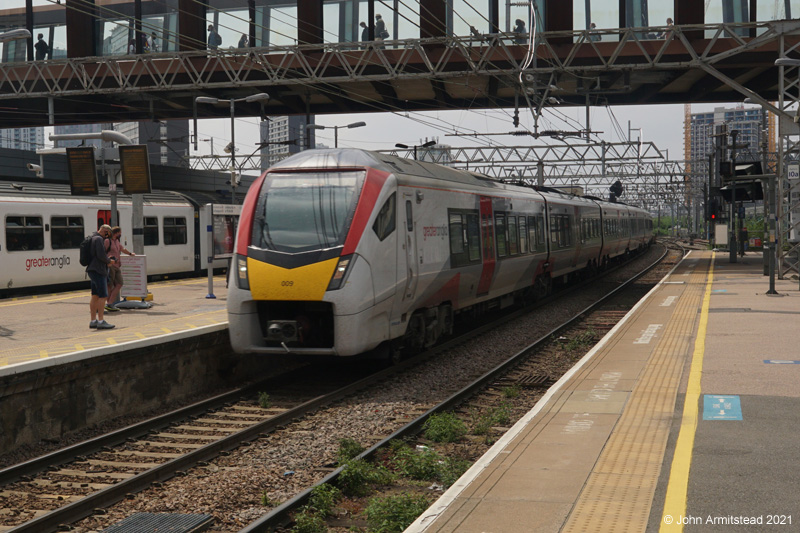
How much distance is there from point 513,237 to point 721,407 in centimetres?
1022

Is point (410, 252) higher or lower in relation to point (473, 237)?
lower

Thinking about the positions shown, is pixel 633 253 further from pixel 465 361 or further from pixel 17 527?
pixel 17 527

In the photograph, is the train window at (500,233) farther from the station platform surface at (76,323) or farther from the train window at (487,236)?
the station platform surface at (76,323)

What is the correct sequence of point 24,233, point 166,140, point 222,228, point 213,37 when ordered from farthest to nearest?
point 213,37
point 166,140
point 222,228
point 24,233

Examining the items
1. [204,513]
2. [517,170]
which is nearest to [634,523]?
[204,513]

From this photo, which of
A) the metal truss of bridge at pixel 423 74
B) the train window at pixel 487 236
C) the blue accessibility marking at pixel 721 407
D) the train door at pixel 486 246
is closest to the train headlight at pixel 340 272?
the blue accessibility marking at pixel 721 407

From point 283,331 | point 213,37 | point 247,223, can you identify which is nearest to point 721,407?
point 283,331

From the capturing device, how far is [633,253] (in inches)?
1948

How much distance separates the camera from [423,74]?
24.8 meters

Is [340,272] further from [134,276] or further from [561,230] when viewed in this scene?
[561,230]

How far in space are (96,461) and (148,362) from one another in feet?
8.79

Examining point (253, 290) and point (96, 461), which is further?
point (253, 290)

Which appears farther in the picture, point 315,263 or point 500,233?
point 500,233

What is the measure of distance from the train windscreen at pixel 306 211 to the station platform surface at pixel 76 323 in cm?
204
